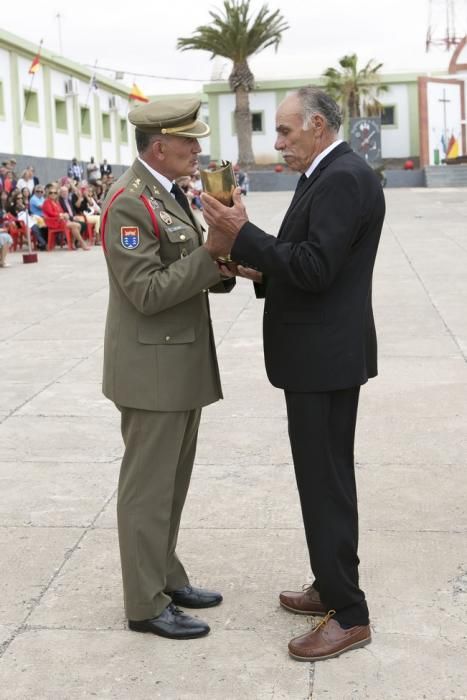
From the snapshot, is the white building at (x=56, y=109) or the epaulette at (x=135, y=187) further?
the white building at (x=56, y=109)

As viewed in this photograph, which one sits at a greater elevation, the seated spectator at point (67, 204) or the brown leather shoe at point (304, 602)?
the seated spectator at point (67, 204)

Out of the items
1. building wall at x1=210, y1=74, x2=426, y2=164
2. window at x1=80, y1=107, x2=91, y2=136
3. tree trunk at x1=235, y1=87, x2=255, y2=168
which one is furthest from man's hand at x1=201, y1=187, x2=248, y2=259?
building wall at x1=210, y1=74, x2=426, y2=164

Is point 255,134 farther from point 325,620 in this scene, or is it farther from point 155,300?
point 325,620

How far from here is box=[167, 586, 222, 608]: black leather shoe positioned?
3.72m

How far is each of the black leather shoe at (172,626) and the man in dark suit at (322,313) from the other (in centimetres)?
35

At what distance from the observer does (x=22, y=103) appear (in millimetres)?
30250

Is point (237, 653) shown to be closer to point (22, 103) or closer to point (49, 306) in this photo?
point (49, 306)

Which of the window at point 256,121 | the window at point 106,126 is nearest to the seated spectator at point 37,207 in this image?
the window at point 106,126

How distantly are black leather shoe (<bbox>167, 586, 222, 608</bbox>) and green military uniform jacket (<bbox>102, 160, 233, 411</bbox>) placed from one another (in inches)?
29.5

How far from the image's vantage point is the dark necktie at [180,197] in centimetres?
346

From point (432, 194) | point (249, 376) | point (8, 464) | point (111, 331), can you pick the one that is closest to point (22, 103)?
point (432, 194)

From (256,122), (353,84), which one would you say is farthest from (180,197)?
(256,122)

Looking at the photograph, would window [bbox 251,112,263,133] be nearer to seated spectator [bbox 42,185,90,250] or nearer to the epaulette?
seated spectator [bbox 42,185,90,250]

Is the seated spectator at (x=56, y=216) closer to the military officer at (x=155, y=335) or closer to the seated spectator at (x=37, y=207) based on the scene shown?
the seated spectator at (x=37, y=207)
